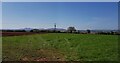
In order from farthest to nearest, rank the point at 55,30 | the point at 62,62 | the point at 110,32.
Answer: the point at 55,30
the point at 110,32
the point at 62,62

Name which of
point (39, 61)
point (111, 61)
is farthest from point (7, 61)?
point (111, 61)

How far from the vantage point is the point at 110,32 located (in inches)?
2096

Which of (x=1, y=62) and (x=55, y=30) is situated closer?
(x=1, y=62)

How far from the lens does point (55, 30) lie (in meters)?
66.2

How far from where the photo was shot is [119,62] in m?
12.6

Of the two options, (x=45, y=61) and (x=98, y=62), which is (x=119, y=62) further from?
(x=45, y=61)

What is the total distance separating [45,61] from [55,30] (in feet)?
176

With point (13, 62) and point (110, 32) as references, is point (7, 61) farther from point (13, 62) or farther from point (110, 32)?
point (110, 32)

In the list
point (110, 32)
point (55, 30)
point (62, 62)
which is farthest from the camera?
point (55, 30)

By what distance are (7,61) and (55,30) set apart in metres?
53.6

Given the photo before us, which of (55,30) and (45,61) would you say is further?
(55,30)

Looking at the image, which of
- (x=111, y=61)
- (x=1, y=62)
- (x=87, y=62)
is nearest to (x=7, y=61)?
(x=1, y=62)

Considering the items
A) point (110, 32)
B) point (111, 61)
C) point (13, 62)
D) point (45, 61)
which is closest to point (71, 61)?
point (45, 61)

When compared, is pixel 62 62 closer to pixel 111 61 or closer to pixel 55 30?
pixel 111 61
